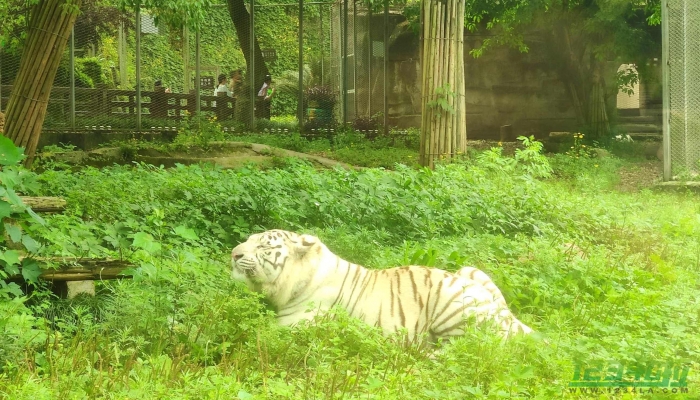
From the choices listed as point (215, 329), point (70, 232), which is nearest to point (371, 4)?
point (70, 232)

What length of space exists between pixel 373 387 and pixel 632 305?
1.95 meters

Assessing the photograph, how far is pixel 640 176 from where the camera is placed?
12.6 meters

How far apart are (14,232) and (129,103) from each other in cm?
1255

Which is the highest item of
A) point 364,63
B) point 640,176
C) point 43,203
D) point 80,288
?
point 364,63

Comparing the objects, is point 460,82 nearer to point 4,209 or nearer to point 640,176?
point 640,176

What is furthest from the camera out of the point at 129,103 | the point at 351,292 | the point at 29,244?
the point at 129,103

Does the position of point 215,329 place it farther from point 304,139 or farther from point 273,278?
point 304,139

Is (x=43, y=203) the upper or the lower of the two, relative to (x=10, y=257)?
upper

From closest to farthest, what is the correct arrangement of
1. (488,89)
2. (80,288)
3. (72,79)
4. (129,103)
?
(80,288) < (72,79) < (129,103) < (488,89)

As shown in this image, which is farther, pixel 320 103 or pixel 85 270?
pixel 320 103

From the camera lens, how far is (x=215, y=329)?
4.34 metres

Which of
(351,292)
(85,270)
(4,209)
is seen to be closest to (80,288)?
(85,270)

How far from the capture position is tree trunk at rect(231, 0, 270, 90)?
18.3 metres

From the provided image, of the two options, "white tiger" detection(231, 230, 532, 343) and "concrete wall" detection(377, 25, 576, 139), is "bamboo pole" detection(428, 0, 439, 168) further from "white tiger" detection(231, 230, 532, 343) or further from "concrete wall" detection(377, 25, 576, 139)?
"concrete wall" detection(377, 25, 576, 139)
